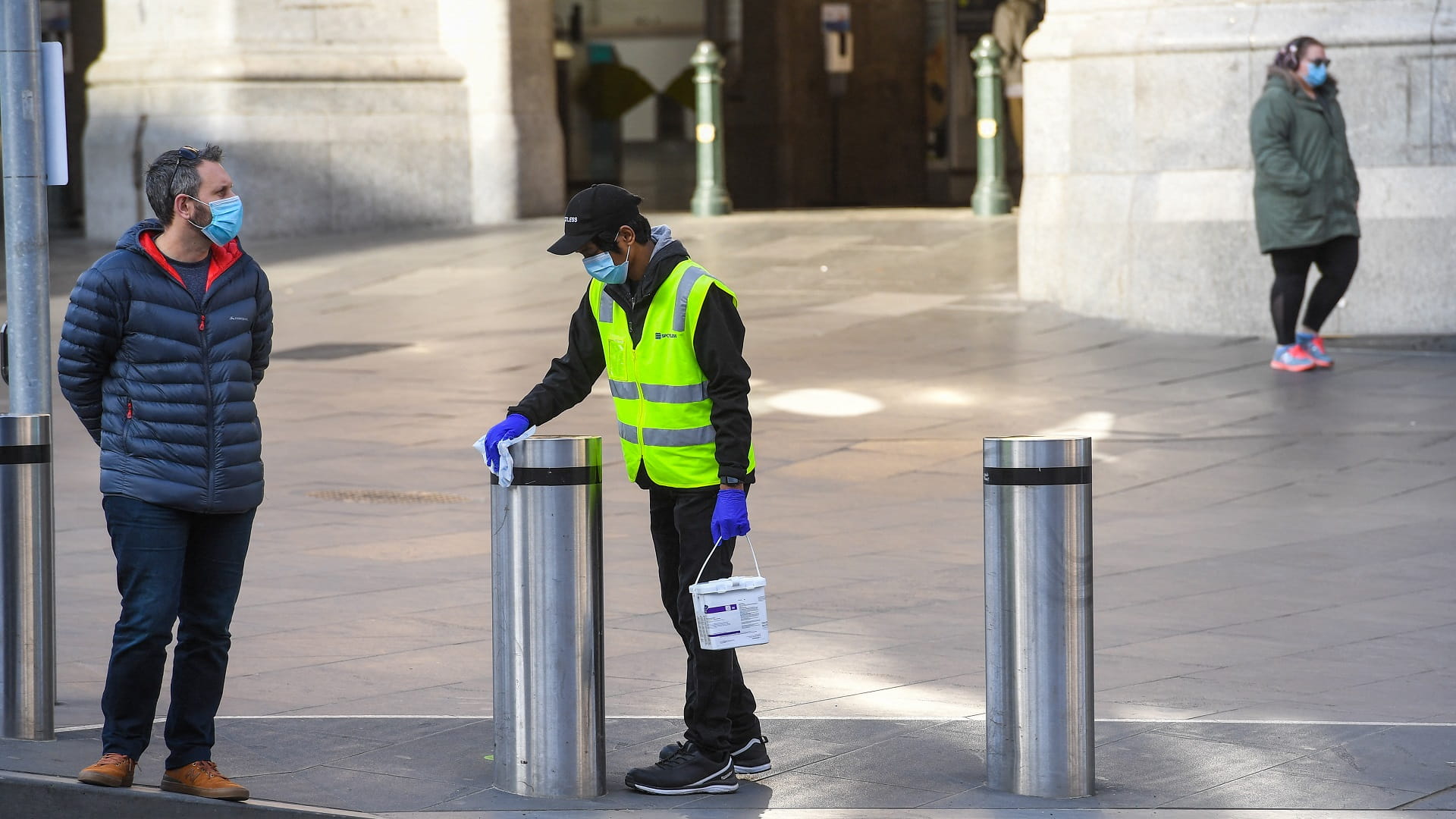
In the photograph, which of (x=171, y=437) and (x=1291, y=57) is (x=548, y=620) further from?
(x=1291, y=57)

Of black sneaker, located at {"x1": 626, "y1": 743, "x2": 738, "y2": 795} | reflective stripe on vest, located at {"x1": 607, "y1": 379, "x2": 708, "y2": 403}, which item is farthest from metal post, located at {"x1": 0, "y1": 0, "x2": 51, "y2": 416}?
black sneaker, located at {"x1": 626, "y1": 743, "x2": 738, "y2": 795}

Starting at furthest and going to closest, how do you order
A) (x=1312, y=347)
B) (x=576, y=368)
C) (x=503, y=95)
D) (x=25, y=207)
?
(x=503, y=95) < (x=1312, y=347) < (x=25, y=207) < (x=576, y=368)

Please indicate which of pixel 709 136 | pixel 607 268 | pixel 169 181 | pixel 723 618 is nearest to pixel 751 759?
pixel 723 618

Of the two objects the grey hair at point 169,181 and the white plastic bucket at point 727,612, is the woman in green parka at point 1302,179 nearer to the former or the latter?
the white plastic bucket at point 727,612

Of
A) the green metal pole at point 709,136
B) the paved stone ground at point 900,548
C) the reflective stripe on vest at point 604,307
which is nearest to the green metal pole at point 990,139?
the green metal pole at point 709,136

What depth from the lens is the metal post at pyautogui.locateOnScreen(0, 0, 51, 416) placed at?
20.9ft

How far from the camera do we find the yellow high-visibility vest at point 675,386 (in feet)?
17.6

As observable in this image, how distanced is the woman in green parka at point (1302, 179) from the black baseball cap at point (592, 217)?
815 centimetres

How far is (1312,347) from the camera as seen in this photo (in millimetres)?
13031

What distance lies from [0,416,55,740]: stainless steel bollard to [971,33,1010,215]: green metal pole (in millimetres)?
16193

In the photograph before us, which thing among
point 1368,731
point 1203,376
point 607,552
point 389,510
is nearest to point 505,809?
point 1368,731

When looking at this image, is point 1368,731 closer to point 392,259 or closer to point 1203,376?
point 1203,376

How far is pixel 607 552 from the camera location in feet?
28.6

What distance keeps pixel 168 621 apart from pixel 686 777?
1.36 metres
